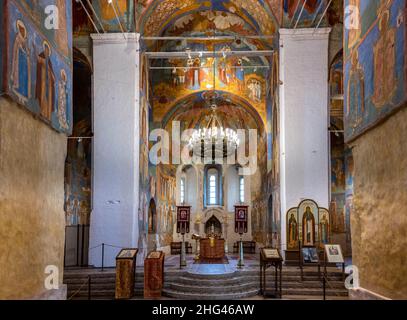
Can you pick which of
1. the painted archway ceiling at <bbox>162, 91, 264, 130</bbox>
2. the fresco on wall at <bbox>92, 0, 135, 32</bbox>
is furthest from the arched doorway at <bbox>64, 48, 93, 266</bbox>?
the painted archway ceiling at <bbox>162, 91, 264, 130</bbox>

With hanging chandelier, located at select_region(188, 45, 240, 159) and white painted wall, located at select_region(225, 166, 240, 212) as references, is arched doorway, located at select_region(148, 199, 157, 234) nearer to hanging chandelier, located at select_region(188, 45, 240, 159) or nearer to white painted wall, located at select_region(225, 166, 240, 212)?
hanging chandelier, located at select_region(188, 45, 240, 159)

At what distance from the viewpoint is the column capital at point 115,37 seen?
15945mm

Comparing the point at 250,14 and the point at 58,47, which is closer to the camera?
the point at 58,47

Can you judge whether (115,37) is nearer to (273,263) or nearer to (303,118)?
(303,118)

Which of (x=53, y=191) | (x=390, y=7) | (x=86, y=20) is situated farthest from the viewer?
(x=86, y=20)

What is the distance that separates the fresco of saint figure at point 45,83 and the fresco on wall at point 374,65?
190 inches

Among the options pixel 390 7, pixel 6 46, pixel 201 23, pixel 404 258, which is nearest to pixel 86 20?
pixel 201 23

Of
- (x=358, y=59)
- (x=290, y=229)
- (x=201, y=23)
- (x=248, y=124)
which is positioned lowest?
(x=290, y=229)

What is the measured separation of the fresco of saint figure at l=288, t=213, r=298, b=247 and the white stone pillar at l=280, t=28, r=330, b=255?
19 centimetres

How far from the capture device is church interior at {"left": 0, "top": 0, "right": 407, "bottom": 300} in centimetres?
641

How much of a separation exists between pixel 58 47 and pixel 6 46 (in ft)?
7.22

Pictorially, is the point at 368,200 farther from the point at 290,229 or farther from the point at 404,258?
the point at 290,229

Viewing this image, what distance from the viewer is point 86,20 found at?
16109mm

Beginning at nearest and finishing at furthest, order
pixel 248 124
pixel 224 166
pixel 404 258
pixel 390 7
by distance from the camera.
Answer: pixel 404 258 → pixel 390 7 → pixel 248 124 → pixel 224 166
